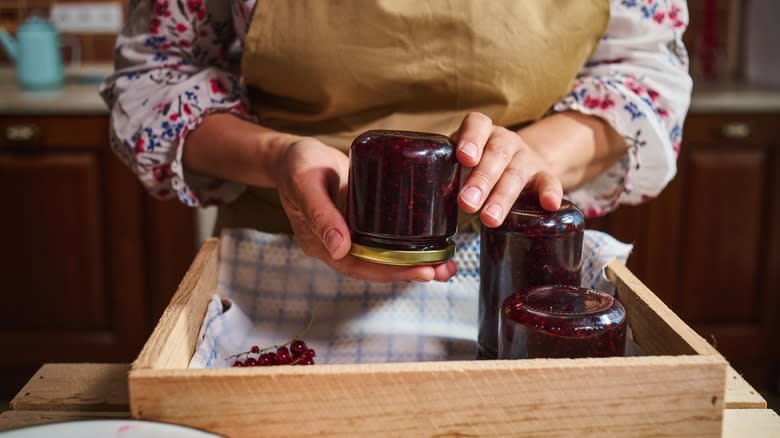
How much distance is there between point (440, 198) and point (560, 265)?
120 mm

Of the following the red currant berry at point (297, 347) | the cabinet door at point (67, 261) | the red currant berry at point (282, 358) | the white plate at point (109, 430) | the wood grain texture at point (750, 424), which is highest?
the white plate at point (109, 430)

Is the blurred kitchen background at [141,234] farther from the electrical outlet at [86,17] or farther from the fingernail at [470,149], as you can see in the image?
the fingernail at [470,149]

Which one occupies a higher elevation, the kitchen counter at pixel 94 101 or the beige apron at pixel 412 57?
the beige apron at pixel 412 57

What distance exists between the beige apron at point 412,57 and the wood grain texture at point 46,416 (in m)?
0.36

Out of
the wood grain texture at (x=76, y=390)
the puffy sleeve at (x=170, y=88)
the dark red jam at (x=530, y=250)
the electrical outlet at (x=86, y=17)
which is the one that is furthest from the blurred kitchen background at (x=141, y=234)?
the dark red jam at (x=530, y=250)

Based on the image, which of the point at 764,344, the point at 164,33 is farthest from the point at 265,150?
the point at 764,344

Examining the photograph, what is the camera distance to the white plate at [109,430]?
50cm

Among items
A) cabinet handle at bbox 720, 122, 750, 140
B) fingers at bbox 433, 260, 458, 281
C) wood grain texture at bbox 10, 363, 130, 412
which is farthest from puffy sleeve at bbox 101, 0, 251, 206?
cabinet handle at bbox 720, 122, 750, 140

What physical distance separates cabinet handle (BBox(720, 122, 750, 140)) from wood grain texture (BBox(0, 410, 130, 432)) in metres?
1.88

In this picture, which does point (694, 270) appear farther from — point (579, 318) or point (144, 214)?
point (579, 318)

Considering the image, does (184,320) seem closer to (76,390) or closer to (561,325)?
(76,390)

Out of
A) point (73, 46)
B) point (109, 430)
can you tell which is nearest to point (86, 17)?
point (73, 46)

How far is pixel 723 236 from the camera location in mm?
2248

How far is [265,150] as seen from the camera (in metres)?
0.83
